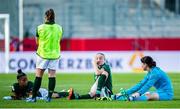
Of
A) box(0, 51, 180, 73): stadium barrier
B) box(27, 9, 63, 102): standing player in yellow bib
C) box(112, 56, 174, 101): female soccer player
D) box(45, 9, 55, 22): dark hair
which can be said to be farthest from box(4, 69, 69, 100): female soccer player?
box(0, 51, 180, 73): stadium barrier

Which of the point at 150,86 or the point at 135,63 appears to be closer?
the point at 150,86

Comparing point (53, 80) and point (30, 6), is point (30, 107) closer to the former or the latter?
point (53, 80)

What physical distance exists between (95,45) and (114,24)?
1829 millimetres

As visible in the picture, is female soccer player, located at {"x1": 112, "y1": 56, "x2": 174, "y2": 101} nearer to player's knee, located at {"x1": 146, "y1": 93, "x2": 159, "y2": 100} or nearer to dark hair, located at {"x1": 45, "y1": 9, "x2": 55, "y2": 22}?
player's knee, located at {"x1": 146, "y1": 93, "x2": 159, "y2": 100}

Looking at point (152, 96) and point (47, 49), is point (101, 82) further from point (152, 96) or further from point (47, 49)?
point (47, 49)

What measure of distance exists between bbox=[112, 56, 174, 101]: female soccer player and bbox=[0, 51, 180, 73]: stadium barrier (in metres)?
18.6

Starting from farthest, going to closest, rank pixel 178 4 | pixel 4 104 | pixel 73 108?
pixel 178 4
pixel 4 104
pixel 73 108

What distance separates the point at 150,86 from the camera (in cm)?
1741

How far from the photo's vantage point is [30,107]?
1588 cm

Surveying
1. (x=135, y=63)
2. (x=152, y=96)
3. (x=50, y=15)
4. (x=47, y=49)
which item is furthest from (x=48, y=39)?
(x=135, y=63)

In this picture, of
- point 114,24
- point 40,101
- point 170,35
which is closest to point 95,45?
point 114,24

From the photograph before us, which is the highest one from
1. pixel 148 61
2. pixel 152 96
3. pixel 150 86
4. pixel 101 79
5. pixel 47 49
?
pixel 47 49

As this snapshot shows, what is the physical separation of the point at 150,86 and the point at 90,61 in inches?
765

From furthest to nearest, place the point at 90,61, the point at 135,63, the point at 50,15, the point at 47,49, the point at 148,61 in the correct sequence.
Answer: the point at 90,61 < the point at 135,63 < the point at 148,61 < the point at 47,49 < the point at 50,15
